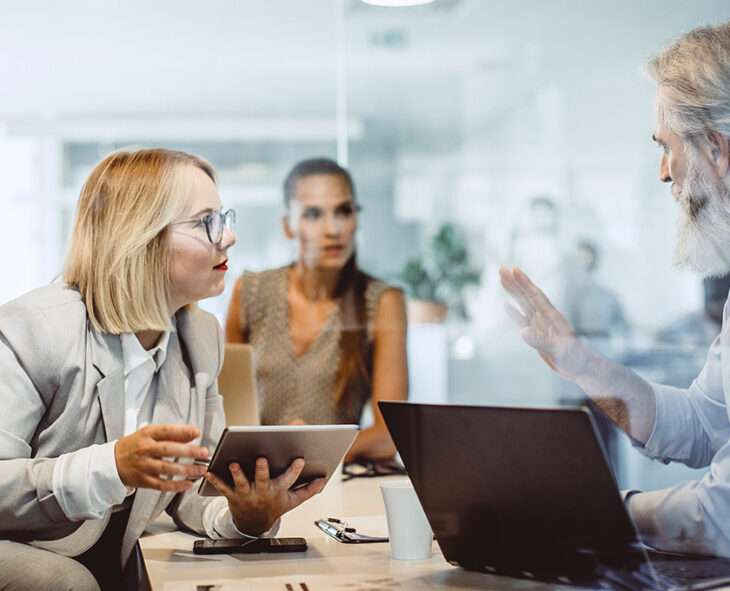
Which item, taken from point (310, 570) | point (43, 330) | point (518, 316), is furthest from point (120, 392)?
point (518, 316)

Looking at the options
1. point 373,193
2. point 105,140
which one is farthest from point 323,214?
point 105,140

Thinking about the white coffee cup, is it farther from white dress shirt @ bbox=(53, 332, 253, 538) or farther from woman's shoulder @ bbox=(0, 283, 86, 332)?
woman's shoulder @ bbox=(0, 283, 86, 332)

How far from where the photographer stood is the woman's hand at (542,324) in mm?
1461

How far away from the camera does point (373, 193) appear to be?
371 centimetres

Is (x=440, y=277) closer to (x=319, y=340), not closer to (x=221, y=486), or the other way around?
(x=319, y=340)

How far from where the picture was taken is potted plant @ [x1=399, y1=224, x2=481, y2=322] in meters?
3.73

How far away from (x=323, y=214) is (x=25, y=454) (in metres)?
1.91

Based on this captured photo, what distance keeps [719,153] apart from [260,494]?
934mm

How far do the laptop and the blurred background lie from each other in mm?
2220

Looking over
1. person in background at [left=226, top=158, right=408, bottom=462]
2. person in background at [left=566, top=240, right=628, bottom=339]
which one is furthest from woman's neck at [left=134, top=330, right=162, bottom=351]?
person in background at [left=566, top=240, right=628, bottom=339]

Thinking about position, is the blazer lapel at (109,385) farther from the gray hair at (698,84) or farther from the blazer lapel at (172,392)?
the gray hair at (698,84)

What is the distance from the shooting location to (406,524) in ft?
3.88

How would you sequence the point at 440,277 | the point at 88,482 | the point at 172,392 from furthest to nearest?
the point at 440,277 → the point at 172,392 → the point at 88,482

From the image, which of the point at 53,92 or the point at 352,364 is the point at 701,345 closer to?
the point at 352,364
